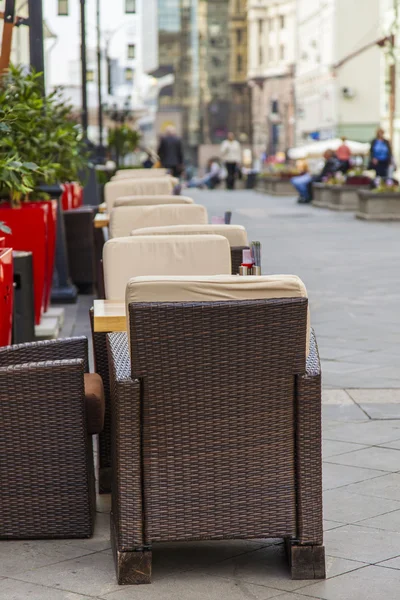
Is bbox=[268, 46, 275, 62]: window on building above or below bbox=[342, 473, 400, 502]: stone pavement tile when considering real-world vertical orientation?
above

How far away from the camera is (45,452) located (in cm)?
487

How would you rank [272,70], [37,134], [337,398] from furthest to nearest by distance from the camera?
[272,70], [37,134], [337,398]

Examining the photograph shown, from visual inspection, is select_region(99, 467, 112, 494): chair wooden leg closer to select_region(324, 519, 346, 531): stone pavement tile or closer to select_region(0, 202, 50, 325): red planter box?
select_region(324, 519, 346, 531): stone pavement tile

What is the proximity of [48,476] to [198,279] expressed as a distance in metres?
1.06

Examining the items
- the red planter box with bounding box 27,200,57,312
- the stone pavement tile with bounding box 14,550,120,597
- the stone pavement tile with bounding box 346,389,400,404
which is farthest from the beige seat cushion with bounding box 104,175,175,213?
the stone pavement tile with bounding box 14,550,120,597

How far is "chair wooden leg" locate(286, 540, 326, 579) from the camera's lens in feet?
14.6

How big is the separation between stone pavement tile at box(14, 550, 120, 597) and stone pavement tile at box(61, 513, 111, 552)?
0.11 m

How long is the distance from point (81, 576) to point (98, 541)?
1.38ft

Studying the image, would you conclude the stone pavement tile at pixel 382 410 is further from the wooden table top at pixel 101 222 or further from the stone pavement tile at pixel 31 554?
the wooden table top at pixel 101 222

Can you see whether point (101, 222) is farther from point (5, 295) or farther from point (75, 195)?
point (5, 295)

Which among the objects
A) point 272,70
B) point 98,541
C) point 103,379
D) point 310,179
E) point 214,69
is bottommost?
point 310,179

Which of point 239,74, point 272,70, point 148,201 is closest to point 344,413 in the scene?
point 148,201

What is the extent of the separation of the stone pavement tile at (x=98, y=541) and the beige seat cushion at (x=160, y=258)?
1562 mm

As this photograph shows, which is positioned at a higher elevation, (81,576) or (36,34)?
(36,34)
